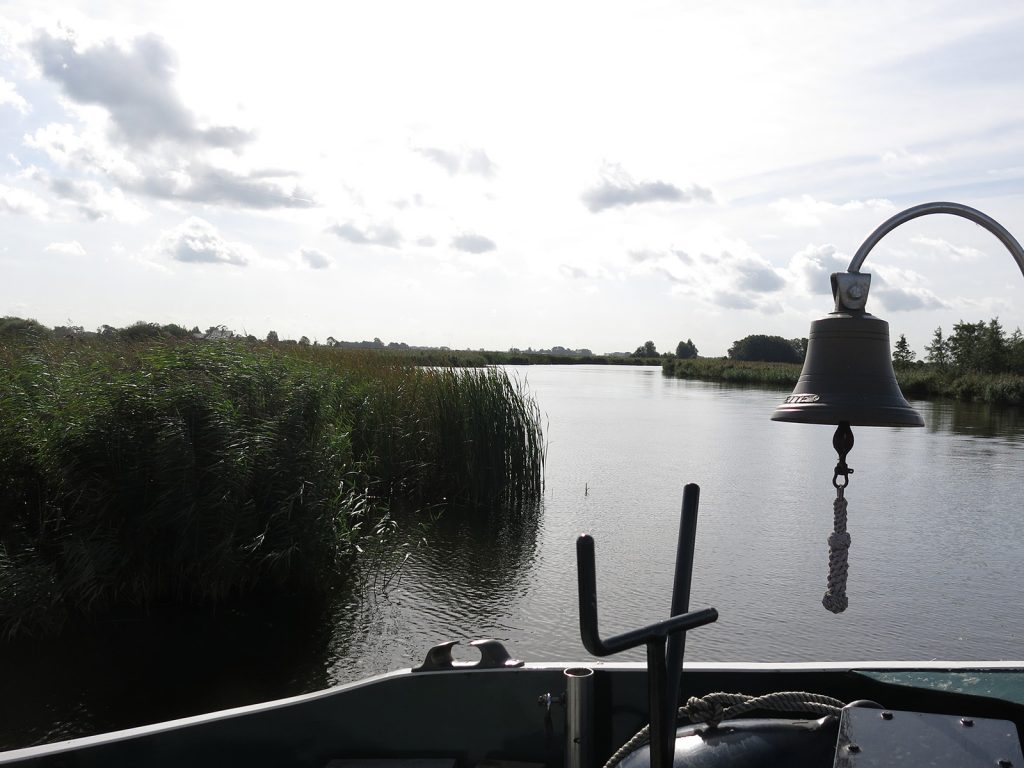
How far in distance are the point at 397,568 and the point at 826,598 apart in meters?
6.00

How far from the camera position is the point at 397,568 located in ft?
26.3

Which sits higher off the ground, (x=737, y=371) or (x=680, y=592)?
(x=737, y=371)

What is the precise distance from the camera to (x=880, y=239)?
2492mm

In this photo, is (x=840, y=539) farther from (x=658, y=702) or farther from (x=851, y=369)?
(x=658, y=702)

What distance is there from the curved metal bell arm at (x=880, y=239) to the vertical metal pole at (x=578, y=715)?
3.98 feet

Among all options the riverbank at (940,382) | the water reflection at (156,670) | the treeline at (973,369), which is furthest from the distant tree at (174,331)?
the treeline at (973,369)

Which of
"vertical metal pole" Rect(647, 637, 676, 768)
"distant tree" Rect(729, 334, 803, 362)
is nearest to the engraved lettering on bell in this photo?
"vertical metal pole" Rect(647, 637, 676, 768)

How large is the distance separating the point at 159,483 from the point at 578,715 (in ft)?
15.4

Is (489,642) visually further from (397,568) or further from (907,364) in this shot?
(907,364)

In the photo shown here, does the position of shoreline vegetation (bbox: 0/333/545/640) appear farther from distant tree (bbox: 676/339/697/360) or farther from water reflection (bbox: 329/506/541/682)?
distant tree (bbox: 676/339/697/360)

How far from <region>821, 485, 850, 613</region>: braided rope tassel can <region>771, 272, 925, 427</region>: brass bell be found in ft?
0.74

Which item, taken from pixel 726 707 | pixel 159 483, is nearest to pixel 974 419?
pixel 159 483

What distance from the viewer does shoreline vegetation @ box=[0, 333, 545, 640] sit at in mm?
5945

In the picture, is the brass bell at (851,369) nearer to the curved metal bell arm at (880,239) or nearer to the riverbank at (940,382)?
the curved metal bell arm at (880,239)
